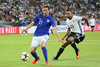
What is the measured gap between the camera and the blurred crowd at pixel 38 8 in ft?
123

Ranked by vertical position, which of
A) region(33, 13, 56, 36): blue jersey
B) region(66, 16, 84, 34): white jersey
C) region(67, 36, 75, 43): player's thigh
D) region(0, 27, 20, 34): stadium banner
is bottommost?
region(0, 27, 20, 34): stadium banner

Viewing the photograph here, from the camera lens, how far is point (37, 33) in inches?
412

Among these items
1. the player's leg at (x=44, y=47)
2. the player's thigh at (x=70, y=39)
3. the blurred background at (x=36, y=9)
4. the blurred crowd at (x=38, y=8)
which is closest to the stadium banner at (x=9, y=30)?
the blurred background at (x=36, y=9)

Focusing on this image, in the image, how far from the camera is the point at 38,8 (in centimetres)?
4381

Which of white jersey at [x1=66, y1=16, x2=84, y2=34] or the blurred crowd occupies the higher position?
white jersey at [x1=66, y1=16, x2=84, y2=34]

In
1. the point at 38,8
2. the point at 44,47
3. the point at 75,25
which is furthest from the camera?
the point at 38,8

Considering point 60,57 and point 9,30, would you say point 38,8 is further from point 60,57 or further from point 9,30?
point 60,57

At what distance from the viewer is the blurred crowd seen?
123 feet

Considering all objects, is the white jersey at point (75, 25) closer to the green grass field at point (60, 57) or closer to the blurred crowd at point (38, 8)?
the green grass field at point (60, 57)

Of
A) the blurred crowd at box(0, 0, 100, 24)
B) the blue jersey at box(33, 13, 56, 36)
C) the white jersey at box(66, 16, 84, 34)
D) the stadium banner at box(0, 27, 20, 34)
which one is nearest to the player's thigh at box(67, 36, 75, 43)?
the white jersey at box(66, 16, 84, 34)

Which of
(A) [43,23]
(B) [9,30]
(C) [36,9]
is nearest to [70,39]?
(A) [43,23]

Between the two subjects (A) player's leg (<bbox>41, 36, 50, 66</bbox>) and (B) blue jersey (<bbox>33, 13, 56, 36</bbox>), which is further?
(B) blue jersey (<bbox>33, 13, 56, 36</bbox>)

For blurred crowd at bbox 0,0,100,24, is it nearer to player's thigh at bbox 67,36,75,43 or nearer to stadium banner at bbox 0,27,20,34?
stadium banner at bbox 0,27,20,34

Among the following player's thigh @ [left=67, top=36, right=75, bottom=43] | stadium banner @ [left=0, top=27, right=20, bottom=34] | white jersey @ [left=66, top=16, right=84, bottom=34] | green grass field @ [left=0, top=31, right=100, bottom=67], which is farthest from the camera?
stadium banner @ [left=0, top=27, right=20, bottom=34]
